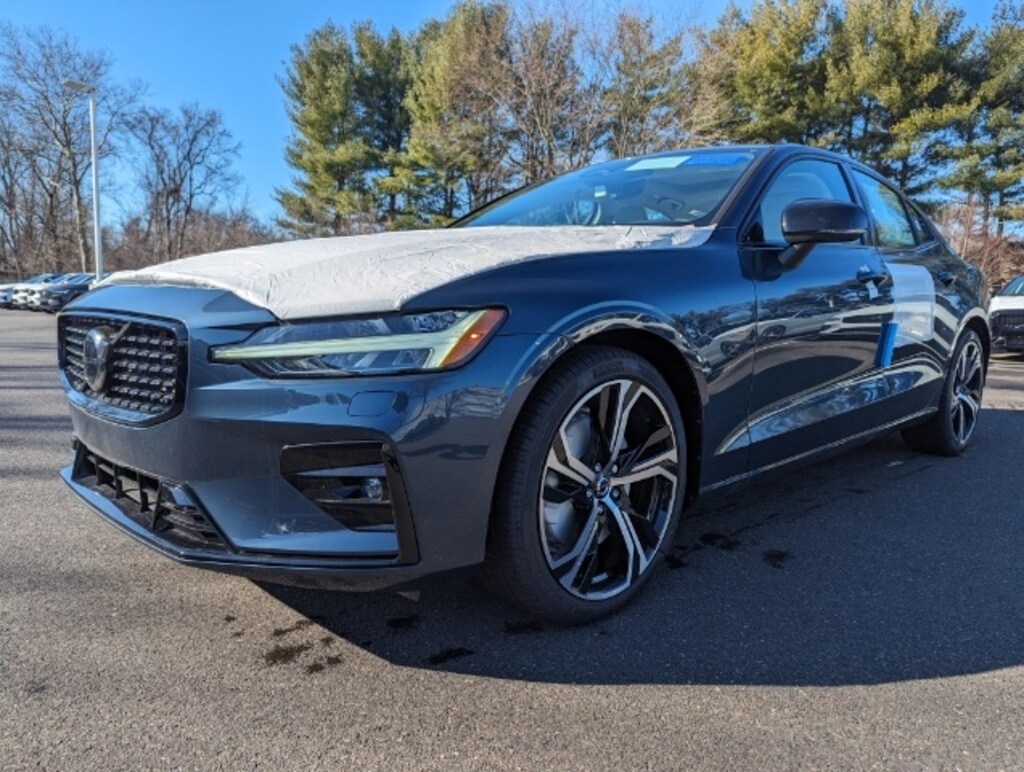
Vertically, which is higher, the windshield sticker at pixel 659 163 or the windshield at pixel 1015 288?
the windshield sticker at pixel 659 163

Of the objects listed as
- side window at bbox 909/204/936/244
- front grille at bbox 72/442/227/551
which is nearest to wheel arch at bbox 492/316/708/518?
front grille at bbox 72/442/227/551

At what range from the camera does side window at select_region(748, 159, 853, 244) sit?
9.24ft

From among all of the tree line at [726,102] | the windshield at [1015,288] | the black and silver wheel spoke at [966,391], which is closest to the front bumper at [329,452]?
the black and silver wheel spoke at [966,391]

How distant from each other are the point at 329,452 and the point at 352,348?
25cm

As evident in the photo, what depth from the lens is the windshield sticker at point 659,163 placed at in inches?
127

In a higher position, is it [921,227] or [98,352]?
[921,227]

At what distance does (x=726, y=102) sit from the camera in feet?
68.2

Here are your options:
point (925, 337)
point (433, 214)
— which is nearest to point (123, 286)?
point (925, 337)

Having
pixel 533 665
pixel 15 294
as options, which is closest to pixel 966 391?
pixel 533 665

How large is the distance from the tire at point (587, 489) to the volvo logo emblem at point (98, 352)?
1189mm

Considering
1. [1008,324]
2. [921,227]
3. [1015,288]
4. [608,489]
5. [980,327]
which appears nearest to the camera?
[608,489]

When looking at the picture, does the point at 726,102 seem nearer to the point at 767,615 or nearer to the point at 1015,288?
the point at 1015,288

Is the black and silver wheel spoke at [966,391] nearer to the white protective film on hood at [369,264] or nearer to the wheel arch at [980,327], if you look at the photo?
the wheel arch at [980,327]

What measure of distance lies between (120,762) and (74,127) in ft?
168
